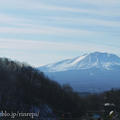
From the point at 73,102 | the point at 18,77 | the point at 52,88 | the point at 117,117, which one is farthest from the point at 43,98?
the point at 117,117

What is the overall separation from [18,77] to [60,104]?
5.05 meters

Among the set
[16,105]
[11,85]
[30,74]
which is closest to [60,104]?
[16,105]

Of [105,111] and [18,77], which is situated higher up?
[18,77]

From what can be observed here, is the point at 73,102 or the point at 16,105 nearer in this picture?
the point at 73,102

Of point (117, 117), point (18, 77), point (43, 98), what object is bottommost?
point (117, 117)

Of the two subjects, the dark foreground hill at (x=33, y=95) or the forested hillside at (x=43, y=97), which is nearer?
the forested hillside at (x=43, y=97)

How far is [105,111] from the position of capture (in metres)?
7.27

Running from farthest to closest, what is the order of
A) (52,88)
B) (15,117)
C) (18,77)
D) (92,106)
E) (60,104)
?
(18,77) < (52,88) < (60,104) < (92,106) < (15,117)

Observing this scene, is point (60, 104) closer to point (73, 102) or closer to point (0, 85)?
point (73, 102)

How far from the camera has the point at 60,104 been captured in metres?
12.1

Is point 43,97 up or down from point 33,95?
down

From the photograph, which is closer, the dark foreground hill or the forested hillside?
the forested hillside

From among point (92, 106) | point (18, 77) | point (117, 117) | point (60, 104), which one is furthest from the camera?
point (18, 77)

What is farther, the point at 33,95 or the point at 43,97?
the point at 33,95
